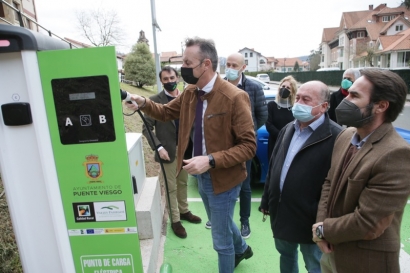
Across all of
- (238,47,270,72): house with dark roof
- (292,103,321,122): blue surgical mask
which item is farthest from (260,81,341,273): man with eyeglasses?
(238,47,270,72): house with dark roof

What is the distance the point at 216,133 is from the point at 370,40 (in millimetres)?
48304

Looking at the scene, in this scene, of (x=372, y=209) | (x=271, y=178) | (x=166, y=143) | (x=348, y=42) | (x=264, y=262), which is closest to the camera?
(x=372, y=209)

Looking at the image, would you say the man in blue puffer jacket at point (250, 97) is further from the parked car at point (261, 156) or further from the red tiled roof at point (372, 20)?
the red tiled roof at point (372, 20)

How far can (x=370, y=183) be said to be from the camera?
1356 mm

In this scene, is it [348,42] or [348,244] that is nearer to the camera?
[348,244]

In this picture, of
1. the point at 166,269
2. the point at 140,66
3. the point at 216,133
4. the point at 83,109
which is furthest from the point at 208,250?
the point at 140,66

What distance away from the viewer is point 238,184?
2115 millimetres

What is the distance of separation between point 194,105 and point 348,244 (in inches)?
51.8

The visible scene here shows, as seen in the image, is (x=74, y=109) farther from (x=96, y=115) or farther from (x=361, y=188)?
(x=361, y=188)

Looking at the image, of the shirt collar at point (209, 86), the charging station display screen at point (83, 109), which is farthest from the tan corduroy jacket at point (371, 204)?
the charging station display screen at point (83, 109)

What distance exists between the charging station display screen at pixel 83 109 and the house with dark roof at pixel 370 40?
36715mm

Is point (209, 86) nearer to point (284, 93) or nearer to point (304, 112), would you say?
point (304, 112)

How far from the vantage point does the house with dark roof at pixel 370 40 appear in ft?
104

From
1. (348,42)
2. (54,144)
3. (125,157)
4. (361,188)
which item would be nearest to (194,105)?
(125,157)
